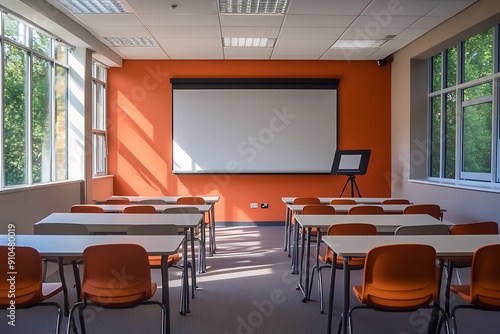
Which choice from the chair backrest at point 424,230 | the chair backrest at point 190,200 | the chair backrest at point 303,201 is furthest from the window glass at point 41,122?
the chair backrest at point 424,230

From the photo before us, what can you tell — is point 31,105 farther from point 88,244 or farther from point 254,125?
point 254,125

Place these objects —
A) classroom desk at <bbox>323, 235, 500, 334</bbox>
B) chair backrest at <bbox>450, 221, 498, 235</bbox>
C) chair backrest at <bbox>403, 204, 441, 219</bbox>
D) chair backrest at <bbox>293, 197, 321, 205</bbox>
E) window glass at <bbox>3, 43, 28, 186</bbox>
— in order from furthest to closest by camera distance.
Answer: chair backrest at <bbox>293, 197, 321, 205</bbox>
chair backrest at <bbox>403, 204, 441, 219</bbox>
window glass at <bbox>3, 43, 28, 186</bbox>
chair backrest at <bbox>450, 221, 498, 235</bbox>
classroom desk at <bbox>323, 235, 500, 334</bbox>

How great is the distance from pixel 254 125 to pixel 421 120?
3.08 meters

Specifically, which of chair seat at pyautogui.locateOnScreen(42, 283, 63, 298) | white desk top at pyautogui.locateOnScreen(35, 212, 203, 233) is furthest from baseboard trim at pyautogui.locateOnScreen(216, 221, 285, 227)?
chair seat at pyautogui.locateOnScreen(42, 283, 63, 298)

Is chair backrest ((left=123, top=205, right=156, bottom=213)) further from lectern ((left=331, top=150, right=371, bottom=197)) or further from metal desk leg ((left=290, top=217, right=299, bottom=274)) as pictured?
lectern ((left=331, top=150, right=371, bottom=197))

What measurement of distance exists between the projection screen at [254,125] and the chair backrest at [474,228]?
4650 mm

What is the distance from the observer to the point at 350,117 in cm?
819

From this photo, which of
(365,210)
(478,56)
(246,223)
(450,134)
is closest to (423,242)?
(365,210)

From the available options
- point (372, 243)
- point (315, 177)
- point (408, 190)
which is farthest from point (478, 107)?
point (372, 243)

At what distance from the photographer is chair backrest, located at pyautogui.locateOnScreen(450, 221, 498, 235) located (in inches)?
135

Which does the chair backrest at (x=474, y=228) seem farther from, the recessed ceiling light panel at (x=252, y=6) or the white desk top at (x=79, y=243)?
the recessed ceiling light panel at (x=252, y=6)

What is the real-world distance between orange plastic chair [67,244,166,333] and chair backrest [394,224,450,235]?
2013mm

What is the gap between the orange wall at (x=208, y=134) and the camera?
8.07m

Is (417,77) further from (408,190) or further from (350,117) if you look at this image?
(408,190)
